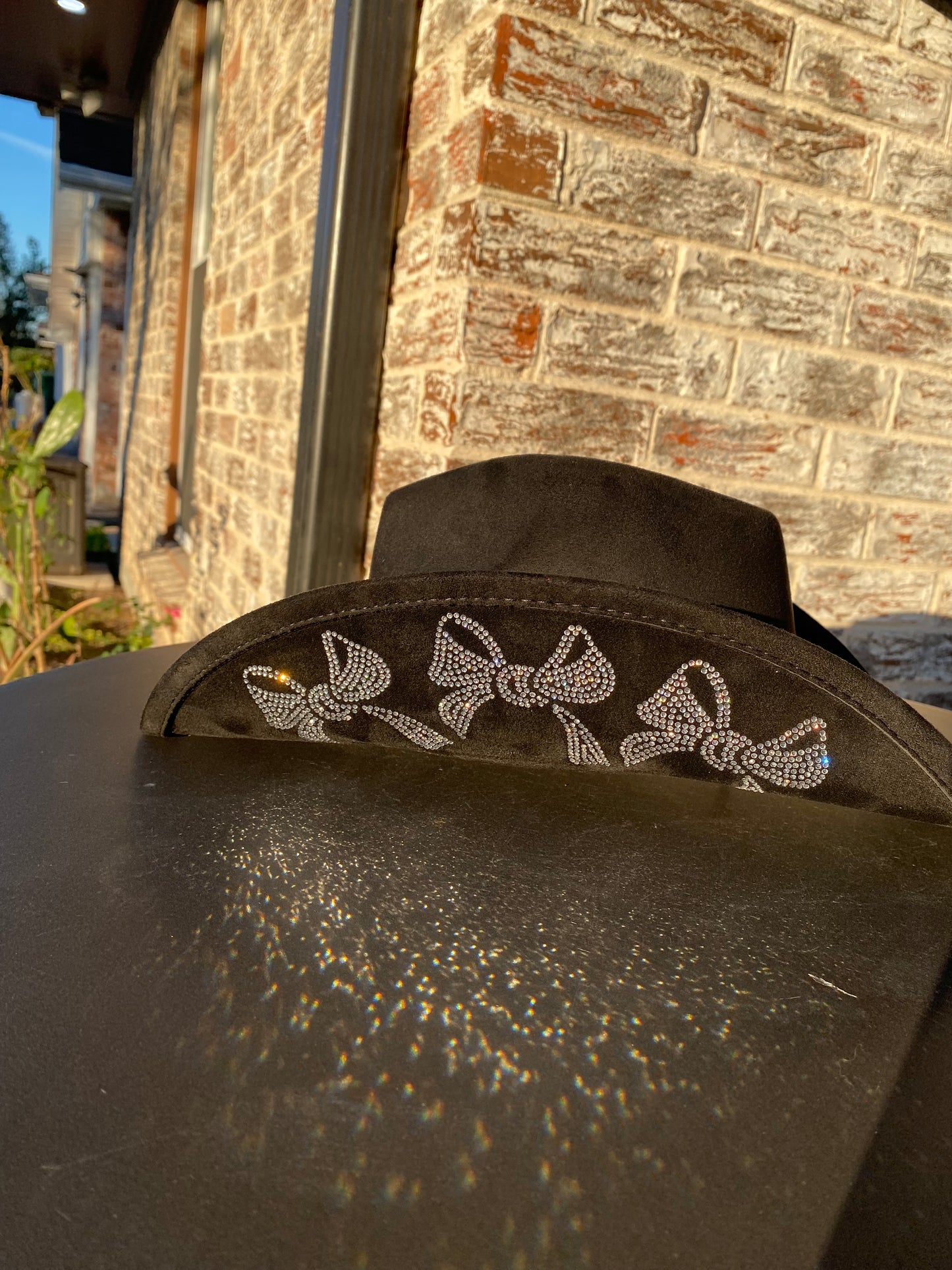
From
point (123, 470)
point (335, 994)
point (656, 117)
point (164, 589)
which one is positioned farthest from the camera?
point (123, 470)

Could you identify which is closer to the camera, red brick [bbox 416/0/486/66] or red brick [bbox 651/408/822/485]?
red brick [bbox 416/0/486/66]

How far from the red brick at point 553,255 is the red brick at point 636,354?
5 cm

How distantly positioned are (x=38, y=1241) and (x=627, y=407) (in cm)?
155

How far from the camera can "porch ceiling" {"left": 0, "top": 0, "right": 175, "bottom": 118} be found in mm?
5109

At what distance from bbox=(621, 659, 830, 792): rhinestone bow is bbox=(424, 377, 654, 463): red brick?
2.87 feet

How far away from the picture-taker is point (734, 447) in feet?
5.80

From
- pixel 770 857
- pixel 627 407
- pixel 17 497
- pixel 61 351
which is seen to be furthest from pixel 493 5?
pixel 61 351

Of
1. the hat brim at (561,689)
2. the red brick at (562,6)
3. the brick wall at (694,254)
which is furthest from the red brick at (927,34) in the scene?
the hat brim at (561,689)

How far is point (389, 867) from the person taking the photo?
25.0 inches

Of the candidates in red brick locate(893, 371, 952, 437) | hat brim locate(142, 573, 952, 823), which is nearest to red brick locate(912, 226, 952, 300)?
red brick locate(893, 371, 952, 437)

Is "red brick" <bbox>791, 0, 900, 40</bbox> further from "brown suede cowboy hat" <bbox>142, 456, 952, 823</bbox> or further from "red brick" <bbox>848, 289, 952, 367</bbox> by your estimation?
"brown suede cowboy hat" <bbox>142, 456, 952, 823</bbox>

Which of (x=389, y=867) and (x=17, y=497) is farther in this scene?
(x=17, y=497)

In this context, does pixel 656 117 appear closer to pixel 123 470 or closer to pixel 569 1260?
pixel 569 1260

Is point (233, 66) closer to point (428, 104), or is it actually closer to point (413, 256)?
point (428, 104)
